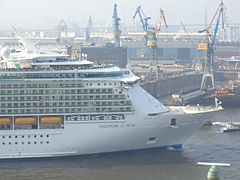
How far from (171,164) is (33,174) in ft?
17.3

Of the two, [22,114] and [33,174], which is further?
[22,114]

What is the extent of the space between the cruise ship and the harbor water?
35 centimetres

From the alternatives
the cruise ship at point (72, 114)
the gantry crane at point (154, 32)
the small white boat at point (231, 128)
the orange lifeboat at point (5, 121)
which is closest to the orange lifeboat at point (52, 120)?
the cruise ship at point (72, 114)

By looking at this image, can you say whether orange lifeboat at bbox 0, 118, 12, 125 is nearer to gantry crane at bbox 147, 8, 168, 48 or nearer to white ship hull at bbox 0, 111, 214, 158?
white ship hull at bbox 0, 111, 214, 158

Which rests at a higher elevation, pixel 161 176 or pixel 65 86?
pixel 65 86

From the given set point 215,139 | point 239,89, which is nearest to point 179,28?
point 239,89

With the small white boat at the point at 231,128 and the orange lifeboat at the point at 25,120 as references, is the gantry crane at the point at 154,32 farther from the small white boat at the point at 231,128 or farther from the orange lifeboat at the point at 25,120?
the orange lifeboat at the point at 25,120

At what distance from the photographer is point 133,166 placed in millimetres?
23047

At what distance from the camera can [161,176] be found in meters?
21.7

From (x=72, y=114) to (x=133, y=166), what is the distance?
3140 mm

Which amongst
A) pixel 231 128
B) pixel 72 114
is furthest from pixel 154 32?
pixel 72 114

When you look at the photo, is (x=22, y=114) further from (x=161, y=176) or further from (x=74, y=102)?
(x=161, y=176)

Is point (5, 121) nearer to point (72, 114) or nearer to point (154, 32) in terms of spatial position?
point (72, 114)

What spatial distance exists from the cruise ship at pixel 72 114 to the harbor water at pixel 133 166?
1.16 ft
